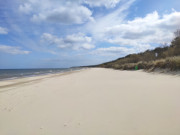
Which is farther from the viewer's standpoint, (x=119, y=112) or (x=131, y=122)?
(x=119, y=112)

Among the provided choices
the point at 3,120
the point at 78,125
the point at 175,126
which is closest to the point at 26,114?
the point at 3,120

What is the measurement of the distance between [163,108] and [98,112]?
1.02 m

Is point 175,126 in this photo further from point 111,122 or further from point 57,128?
point 57,128

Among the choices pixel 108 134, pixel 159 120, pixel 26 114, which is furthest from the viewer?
pixel 26 114

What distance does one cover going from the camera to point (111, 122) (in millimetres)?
1457

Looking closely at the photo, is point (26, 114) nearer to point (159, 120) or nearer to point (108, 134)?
point (108, 134)

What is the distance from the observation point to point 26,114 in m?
1.93


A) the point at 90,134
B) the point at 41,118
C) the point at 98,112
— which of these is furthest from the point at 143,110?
the point at 41,118

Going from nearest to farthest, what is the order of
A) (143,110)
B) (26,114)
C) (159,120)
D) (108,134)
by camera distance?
(108,134) < (159,120) < (143,110) < (26,114)

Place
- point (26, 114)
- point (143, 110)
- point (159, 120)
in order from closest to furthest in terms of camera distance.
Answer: point (159, 120)
point (143, 110)
point (26, 114)

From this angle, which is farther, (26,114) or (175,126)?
(26,114)

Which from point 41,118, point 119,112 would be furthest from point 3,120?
point 119,112

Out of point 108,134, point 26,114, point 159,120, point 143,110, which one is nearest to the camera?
point 108,134

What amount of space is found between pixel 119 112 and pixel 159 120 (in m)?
0.53
